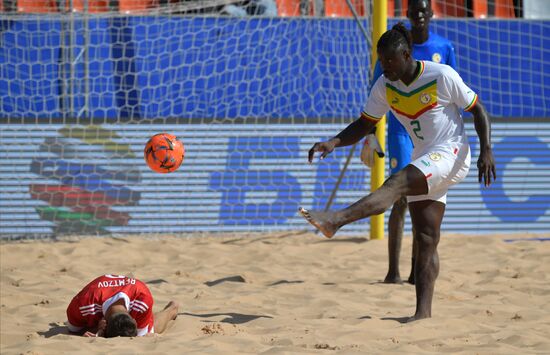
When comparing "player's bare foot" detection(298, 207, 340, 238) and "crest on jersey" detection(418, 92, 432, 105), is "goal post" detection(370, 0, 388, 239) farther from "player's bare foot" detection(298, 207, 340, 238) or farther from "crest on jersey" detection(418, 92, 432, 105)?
"player's bare foot" detection(298, 207, 340, 238)

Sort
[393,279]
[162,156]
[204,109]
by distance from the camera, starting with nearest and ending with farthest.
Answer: [162,156] < [393,279] < [204,109]

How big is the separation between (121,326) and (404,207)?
287 centimetres

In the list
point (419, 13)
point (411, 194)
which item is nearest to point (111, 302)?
point (411, 194)

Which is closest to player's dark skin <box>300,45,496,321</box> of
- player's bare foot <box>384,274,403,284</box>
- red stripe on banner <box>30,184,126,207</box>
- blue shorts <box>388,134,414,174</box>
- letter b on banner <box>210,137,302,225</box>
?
blue shorts <box>388,134,414,174</box>

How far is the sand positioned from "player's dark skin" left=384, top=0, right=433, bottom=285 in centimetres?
17

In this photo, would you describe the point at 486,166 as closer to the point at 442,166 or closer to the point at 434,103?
the point at 442,166

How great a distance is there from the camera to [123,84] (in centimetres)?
979

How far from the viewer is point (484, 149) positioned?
5.11m

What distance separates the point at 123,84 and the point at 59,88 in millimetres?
721

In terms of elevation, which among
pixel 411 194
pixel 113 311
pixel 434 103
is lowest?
pixel 113 311

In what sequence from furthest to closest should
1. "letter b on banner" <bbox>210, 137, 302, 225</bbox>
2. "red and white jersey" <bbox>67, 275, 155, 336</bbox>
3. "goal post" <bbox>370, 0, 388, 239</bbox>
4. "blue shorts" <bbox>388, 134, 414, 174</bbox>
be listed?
"letter b on banner" <bbox>210, 137, 302, 225</bbox> < "goal post" <bbox>370, 0, 388, 239</bbox> < "blue shorts" <bbox>388, 134, 414, 174</bbox> < "red and white jersey" <bbox>67, 275, 155, 336</bbox>

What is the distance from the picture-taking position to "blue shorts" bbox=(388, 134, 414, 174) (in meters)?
6.59

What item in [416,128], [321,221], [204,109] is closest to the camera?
[321,221]

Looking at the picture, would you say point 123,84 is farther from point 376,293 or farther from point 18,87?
point 376,293
